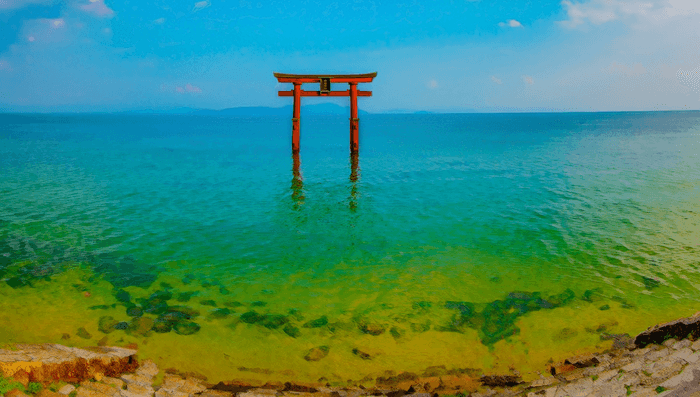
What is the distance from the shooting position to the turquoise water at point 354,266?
275 inches

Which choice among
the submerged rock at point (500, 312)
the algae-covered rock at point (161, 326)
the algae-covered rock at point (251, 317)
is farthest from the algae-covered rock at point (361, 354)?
the algae-covered rock at point (161, 326)

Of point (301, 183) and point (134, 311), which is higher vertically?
point (301, 183)

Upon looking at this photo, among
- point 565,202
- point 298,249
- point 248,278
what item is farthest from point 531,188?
point 248,278

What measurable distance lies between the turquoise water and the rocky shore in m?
0.43

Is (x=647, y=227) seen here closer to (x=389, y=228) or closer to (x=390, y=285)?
(x=389, y=228)

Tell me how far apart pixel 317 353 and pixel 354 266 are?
3.60 meters

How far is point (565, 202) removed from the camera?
16.1 metres

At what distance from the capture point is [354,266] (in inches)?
399

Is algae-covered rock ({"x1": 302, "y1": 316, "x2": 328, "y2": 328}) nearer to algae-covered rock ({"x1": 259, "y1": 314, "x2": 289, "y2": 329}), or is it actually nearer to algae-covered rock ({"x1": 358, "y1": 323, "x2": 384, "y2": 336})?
algae-covered rock ({"x1": 259, "y1": 314, "x2": 289, "y2": 329})

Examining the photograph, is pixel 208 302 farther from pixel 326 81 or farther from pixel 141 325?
pixel 326 81

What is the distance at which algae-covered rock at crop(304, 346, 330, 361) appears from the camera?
6.57 metres

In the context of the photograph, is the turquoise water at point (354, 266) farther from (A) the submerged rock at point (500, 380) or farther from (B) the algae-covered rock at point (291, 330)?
(A) the submerged rock at point (500, 380)

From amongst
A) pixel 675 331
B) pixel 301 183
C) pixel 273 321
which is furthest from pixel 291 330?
pixel 301 183

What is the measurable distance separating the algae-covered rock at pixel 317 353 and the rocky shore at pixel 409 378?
2.26 ft
